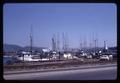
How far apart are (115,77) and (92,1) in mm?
792

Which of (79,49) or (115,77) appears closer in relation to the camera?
(115,77)

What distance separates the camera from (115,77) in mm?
2754

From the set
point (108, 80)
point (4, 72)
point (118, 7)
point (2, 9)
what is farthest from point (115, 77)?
point (2, 9)

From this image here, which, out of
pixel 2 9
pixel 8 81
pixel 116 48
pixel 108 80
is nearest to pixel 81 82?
pixel 108 80

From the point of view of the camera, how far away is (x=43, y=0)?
2729mm

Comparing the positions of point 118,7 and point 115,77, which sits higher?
point 118,7

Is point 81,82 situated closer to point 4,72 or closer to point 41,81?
point 41,81

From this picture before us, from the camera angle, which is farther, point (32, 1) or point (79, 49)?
point (79, 49)

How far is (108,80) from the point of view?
274 cm

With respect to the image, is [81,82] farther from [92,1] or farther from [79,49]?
[79,49]

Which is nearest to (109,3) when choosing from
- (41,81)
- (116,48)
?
(116,48)

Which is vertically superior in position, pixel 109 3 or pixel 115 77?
pixel 109 3

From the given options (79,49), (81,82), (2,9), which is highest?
(2,9)

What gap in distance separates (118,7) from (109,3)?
0.10 meters
